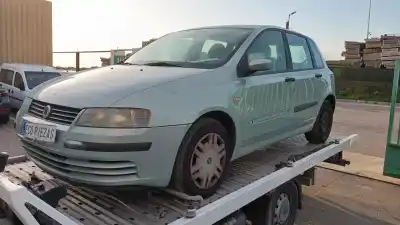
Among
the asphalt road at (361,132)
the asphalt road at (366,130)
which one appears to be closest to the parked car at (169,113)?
the asphalt road at (361,132)

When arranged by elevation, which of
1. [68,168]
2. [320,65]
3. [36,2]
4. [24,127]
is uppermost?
[36,2]

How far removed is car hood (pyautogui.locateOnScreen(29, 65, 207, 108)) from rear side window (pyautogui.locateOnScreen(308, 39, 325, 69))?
7.99ft

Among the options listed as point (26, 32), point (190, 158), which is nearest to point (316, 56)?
point (190, 158)

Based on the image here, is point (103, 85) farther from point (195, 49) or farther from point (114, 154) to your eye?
point (195, 49)

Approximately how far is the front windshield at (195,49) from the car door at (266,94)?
0.62 ft

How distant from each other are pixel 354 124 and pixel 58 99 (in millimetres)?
11914

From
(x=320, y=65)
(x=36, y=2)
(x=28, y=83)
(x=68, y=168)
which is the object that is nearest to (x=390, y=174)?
(x=320, y=65)

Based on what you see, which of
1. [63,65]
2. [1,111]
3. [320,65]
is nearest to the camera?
[320,65]

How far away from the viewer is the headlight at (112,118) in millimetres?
2338

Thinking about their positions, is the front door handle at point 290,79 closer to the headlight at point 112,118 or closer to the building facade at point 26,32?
the headlight at point 112,118

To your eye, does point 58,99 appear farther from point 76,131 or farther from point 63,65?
point 63,65

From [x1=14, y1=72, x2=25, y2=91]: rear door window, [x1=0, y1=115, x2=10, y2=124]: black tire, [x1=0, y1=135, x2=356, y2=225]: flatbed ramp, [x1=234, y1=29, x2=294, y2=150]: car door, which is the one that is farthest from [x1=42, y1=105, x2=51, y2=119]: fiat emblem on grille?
[x1=14, y1=72, x2=25, y2=91]: rear door window

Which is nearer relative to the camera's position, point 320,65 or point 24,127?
point 24,127

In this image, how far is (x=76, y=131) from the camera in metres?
2.32
